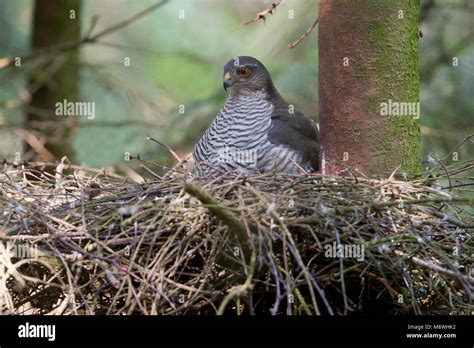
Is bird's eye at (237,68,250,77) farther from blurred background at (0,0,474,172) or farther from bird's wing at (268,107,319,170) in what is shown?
blurred background at (0,0,474,172)

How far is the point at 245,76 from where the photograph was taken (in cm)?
545

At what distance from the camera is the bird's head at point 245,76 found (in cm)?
542

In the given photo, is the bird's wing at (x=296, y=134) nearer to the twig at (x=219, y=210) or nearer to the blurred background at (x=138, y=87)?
the blurred background at (x=138, y=87)

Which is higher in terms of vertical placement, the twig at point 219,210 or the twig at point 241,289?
the twig at point 219,210

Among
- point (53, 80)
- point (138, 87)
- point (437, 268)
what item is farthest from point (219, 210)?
point (138, 87)

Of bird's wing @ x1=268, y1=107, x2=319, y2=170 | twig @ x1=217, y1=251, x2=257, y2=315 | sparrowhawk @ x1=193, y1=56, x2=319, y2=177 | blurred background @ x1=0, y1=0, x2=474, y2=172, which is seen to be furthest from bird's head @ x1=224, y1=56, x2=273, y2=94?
twig @ x1=217, y1=251, x2=257, y2=315

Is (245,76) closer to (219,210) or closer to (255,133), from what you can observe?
(255,133)

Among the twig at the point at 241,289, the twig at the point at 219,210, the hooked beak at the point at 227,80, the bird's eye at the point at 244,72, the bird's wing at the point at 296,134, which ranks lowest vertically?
the twig at the point at 241,289

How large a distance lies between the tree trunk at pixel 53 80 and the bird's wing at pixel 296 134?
78.4 inches

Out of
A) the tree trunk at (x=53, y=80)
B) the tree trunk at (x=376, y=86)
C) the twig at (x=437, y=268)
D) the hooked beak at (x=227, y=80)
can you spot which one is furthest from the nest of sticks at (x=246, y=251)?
→ the tree trunk at (x=53, y=80)

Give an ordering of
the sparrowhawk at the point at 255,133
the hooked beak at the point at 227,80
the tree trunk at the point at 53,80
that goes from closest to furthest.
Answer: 1. the sparrowhawk at the point at 255,133
2. the hooked beak at the point at 227,80
3. the tree trunk at the point at 53,80

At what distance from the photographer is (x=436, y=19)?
6816 mm

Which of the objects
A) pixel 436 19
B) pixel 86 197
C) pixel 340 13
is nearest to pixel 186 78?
pixel 436 19

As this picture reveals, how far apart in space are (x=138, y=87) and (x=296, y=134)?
288 cm
